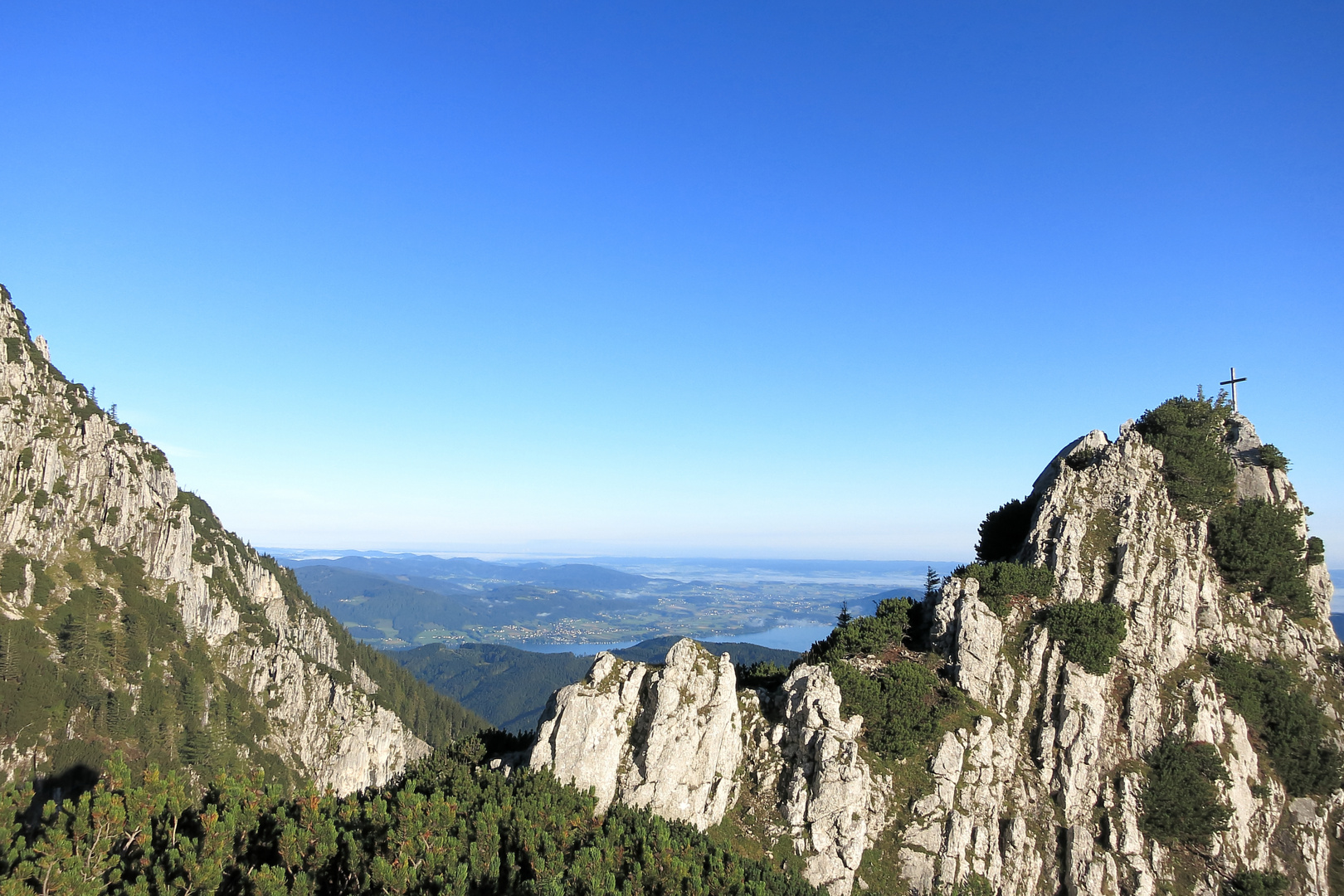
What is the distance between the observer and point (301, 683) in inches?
5778

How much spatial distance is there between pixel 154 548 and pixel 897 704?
503ft

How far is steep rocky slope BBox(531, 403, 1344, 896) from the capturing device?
32.3 meters

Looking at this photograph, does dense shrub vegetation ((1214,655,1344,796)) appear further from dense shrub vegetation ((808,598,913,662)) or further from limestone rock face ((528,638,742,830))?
limestone rock face ((528,638,742,830))

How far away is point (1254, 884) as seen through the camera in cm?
3209

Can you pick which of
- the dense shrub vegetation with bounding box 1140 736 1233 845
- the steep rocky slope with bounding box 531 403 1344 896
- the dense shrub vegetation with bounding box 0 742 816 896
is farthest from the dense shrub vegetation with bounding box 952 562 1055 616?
the dense shrub vegetation with bounding box 0 742 816 896

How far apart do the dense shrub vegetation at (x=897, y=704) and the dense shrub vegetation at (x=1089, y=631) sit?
725 centimetres

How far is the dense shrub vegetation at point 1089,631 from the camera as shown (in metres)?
37.4

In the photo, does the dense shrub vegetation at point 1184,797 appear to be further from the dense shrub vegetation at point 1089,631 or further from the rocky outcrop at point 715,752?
the rocky outcrop at point 715,752

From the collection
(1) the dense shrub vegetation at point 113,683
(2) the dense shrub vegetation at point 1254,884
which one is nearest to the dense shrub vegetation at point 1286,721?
(2) the dense shrub vegetation at point 1254,884

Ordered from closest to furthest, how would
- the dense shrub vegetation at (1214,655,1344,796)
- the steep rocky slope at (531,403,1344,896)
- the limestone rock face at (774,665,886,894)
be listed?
the limestone rock face at (774,665,886,894), the steep rocky slope at (531,403,1344,896), the dense shrub vegetation at (1214,655,1344,796)

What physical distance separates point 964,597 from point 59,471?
154157 mm

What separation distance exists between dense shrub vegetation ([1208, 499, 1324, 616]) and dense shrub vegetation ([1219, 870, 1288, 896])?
668 inches

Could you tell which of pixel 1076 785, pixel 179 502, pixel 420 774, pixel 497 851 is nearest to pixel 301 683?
pixel 179 502

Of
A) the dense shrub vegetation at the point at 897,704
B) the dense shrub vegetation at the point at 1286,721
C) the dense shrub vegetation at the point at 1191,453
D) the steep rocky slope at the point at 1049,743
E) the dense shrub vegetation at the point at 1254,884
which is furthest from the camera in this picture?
the dense shrub vegetation at the point at 1191,453
